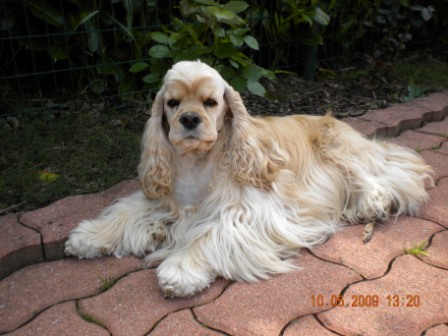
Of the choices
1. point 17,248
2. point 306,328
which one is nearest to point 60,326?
point 17,248

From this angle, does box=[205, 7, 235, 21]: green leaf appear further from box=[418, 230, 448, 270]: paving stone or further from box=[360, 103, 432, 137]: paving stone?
box=[418, 230, 448, 270]: paving stone

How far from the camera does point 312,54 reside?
5109 mm

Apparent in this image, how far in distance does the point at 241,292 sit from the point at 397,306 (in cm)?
65

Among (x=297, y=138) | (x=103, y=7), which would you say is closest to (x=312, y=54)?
(x=103, y=7)

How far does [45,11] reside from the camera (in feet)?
12.6

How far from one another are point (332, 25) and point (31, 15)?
3153 mm

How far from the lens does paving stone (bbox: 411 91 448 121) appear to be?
441 centimetres

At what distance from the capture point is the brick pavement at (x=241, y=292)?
6.33ft

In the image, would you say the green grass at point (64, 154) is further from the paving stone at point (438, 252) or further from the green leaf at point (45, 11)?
the paving stone at point (438, 252)

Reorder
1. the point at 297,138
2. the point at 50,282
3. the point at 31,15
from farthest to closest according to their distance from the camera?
the point at 31,15, the point at 297,138, the point at 50,282

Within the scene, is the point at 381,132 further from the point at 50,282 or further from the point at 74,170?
the point at 50,282

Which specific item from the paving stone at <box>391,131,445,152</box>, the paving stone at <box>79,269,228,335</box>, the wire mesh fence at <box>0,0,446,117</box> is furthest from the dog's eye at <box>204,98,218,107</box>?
the paving stone at <box>391,131,445,152</box>

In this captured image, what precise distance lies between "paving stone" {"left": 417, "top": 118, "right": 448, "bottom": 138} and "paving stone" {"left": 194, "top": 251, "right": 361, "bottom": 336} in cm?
228
